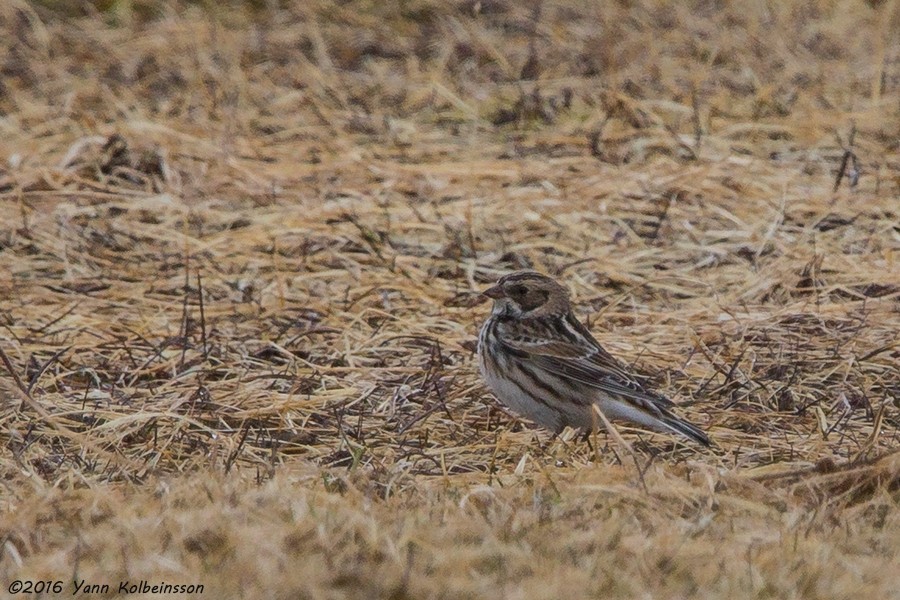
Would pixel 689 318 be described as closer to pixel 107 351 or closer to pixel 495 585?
pixel 107 351

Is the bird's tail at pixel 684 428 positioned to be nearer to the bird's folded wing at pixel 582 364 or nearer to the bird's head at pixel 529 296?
the bird's folded wing at pixel 582 364

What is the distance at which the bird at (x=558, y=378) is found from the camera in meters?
5.88

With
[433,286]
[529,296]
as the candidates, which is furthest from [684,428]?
[433,286]

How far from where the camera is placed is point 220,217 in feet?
27.3

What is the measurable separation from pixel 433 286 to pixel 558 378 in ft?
5.53

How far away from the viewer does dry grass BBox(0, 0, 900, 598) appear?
421 centimetres

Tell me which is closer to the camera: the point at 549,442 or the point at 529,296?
the point at 549,442

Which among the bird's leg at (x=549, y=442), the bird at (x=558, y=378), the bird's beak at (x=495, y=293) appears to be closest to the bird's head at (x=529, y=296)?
the bird's beak at (x=495, y=293)

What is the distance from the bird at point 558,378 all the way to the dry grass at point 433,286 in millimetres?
158

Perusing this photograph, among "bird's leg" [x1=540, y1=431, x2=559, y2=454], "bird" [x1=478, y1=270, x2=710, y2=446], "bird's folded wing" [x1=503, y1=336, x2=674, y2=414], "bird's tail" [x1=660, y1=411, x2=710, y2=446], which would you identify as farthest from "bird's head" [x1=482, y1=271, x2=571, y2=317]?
"bird's tail" [x1=660, y1=411, x2=710, y2=446]

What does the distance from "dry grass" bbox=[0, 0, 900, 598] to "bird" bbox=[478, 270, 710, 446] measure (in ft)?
0.52

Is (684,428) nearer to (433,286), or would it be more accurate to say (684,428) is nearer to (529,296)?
(529,296)

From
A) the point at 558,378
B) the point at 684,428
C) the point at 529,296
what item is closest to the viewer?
the point at 684,428

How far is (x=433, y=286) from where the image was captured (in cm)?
762
